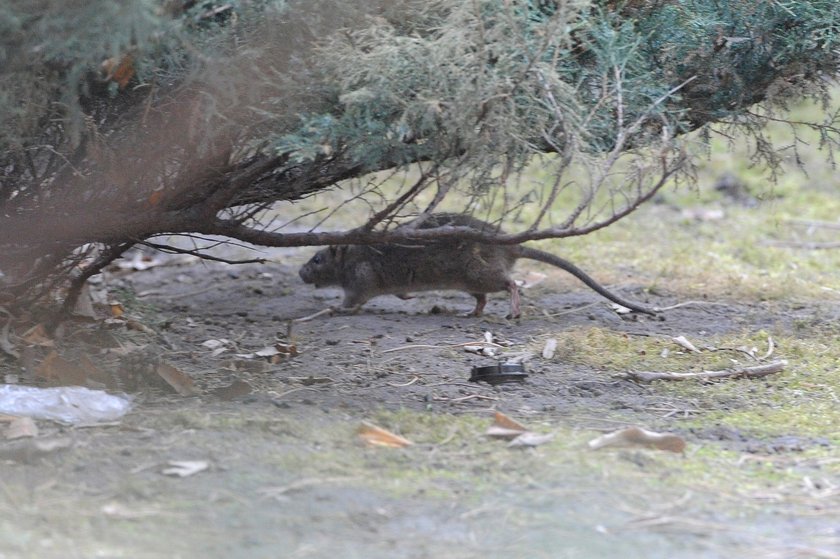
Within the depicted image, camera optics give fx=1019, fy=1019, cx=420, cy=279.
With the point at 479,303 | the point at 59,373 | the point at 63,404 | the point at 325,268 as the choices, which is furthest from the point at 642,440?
the point at 325,268

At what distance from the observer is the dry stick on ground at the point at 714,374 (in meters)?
5.75

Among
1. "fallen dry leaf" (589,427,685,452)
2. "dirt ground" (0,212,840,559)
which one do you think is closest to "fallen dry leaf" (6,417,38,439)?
"dirt ground" (0,212,840,559)

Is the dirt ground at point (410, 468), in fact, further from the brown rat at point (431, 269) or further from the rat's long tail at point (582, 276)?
the brown rat at point (431, 269)

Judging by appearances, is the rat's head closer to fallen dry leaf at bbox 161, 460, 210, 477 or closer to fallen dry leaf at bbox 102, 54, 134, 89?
fallen dry leaf at bbox 102, 54, 134, 89

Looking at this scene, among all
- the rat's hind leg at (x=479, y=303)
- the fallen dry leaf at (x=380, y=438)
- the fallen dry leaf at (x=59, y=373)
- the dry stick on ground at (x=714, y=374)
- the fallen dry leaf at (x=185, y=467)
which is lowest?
the rat's hind leg at (x=479, y=303)

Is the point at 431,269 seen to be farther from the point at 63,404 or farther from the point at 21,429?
the point at 21,429

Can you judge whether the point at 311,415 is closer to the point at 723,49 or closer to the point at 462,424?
the point at 462,424

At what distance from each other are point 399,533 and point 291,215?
27.1 feet

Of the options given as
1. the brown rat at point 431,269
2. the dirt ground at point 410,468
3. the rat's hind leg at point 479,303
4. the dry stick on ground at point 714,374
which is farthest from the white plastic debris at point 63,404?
the rat's hind leg at point 479,303

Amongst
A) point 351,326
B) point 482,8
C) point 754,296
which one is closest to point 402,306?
point 351,326

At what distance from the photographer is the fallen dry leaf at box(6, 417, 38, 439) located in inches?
171

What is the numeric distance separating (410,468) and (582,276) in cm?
389

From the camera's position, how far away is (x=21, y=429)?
4395 mm

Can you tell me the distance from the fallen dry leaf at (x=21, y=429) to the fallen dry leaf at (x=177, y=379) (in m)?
0.86
